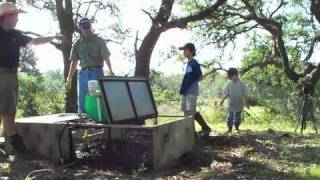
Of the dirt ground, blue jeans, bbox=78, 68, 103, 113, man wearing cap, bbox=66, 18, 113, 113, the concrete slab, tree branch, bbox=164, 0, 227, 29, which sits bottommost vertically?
the dirt ground

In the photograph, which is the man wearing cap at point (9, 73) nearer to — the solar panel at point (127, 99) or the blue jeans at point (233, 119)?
the solar panel at point (127, 99)

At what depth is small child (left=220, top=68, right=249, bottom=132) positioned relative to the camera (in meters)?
11.5

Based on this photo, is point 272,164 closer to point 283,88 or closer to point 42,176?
point 42,176

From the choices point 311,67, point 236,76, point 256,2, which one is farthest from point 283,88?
point 236,76

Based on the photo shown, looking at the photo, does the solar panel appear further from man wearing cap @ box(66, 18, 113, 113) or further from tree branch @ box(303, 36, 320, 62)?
tree branch @ box(303, 36, 320, 62)

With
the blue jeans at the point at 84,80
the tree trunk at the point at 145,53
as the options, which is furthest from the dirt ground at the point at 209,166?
the tree trunk at the point at 145,53

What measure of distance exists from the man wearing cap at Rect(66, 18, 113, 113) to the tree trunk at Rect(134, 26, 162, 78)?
477cm

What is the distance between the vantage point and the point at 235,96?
11.6m

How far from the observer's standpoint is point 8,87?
22.2 ft

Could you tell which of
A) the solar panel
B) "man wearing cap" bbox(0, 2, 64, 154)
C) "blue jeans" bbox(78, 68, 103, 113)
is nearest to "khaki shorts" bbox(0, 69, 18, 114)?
"man wearing cap" bbox(0, 2, 64, 154)

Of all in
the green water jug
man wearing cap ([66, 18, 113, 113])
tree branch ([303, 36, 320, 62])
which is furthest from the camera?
tree branch ([303, 36, 320, 62])

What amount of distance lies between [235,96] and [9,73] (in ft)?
19.4

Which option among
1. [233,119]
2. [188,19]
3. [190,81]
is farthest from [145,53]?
[190,81]

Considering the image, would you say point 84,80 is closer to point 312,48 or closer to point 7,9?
point 7,9
